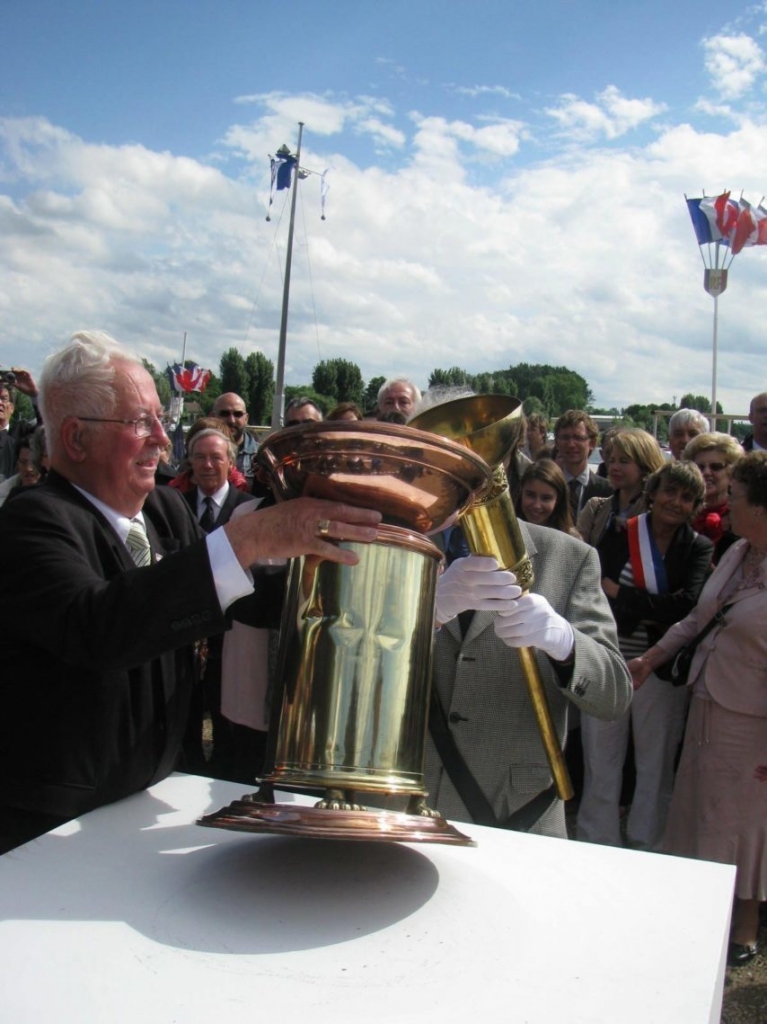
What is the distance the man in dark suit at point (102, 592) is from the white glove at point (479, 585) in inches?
20.0

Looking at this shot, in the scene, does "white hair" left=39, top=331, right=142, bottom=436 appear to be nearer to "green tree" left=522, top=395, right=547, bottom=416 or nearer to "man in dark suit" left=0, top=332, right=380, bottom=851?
"man in dark suit" left=0, top=332, right=380, bottom=851

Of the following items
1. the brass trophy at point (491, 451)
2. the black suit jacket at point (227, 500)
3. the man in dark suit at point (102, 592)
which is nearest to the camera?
the man in dark suit at point (102, 592)

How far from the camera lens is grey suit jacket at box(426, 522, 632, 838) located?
8.47 feet

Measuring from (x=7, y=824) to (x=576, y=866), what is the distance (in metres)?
1.23

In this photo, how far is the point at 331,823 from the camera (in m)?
1.37

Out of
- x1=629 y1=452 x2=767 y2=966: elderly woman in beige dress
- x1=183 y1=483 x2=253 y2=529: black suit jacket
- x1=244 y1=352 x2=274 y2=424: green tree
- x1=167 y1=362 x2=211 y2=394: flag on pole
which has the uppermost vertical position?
x1=244 y1=352 x2=274 y2=424: green tree

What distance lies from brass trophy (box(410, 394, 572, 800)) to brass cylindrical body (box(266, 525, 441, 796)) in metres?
0.48

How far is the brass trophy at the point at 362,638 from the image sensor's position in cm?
149

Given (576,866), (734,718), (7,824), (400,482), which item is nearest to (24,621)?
(7,824)

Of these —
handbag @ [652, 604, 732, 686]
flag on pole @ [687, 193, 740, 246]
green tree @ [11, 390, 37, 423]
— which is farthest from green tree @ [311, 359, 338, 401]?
handbag @ [652, 604, 732, 686]

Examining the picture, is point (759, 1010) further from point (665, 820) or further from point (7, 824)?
point (7, 824)

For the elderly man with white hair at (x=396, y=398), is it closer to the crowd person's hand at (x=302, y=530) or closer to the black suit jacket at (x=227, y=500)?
the black suit jacket at (x=227, y=500)

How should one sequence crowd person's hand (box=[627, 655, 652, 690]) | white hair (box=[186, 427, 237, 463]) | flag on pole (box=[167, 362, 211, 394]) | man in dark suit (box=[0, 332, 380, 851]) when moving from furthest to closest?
flag on pole (box=[167, 362, 211, 394]) → white hair (box=[186, 427, 237, 463]) → crowd person's hand (box=[627, 655, 652, 690]) → man in dark suit (box=[0, 332, 380, 851])

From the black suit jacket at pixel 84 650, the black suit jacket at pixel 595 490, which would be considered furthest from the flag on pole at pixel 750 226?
the black suit jacket at pixel 84 650
